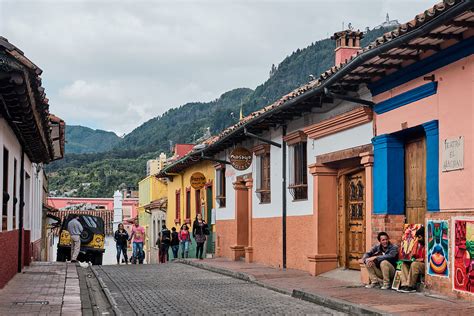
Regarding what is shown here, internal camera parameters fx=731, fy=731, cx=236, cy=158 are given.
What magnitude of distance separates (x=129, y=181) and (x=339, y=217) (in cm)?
6269

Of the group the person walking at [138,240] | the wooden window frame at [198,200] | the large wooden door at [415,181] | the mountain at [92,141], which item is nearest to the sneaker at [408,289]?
the large wooden door at [415,181]

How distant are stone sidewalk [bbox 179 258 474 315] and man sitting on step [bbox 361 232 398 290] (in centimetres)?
31

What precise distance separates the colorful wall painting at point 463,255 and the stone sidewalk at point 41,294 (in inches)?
214

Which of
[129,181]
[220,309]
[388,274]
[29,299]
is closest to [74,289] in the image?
[29,299]

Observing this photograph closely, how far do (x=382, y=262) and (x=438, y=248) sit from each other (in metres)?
1.61

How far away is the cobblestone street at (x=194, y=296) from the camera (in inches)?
449

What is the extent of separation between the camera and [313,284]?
1412 centimetres

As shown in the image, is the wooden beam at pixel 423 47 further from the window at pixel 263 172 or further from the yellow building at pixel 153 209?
the yellow building at pixel 153 209

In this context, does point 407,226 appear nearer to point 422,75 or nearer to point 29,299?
point 422,75

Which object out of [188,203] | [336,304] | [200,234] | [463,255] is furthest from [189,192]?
[463,255]

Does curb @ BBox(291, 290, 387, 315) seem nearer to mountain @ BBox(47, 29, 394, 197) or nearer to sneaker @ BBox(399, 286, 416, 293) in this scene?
sneaker @ BBox(399, 286, 416, 293)

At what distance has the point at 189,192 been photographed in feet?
103

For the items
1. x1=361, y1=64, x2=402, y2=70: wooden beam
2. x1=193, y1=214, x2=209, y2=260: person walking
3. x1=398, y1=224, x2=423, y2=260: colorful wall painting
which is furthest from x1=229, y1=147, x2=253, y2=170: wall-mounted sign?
x1=361, y1=64, x2=402, y2=70: wooden beam

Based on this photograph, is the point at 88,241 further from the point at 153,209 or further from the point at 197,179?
the point at 153,209
